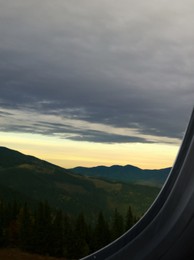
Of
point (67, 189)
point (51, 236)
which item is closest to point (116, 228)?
point (51, 236)

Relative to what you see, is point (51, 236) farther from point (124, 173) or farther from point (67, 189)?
point (124, 173)

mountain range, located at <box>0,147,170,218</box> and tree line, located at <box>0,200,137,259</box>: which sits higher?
mountain range, located at <box>0,147,170,218</box>

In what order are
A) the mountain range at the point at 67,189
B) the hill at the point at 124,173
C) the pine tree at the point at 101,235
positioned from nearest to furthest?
the pine tree at the point at 101,235 < the mountain range at the point at 67,189 < the hill at the point at 124,173

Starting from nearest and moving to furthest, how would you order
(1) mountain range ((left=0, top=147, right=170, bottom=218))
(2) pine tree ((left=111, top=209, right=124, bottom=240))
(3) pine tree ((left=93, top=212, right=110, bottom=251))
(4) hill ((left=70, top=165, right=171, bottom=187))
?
(3) pine tree ((left=93, top=212, right=110, bottom=251))
(2) pine tree ((left=111, top=209, right=124, bottom=240))
(1) mountain range ((left=0, top=147, right=170, bottom=218))
(4) hill ((left=70, top=165, right=171, bottom=187))

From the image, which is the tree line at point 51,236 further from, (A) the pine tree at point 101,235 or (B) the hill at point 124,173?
(B) the hill at point 124,173

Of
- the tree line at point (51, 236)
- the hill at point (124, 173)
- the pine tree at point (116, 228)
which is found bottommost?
the tree line at point (51, 236)

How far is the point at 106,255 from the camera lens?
1.11m

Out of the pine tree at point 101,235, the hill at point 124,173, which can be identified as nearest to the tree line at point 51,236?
the pine tree at point 101,235

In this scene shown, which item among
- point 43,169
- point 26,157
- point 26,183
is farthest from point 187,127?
point 26,157

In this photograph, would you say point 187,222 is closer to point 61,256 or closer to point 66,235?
point 66,235

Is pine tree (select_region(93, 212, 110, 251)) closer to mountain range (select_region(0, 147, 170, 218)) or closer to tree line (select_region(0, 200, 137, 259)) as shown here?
tree line (select_region(0, 200, 137, 259))

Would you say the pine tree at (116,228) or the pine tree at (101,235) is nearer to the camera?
the pine tree at (101,235)

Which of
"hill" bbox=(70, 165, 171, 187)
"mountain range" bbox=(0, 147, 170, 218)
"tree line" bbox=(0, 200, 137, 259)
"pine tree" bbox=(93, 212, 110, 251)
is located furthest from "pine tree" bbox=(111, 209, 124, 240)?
"hill" bbox=(70, 165, 171, 187)

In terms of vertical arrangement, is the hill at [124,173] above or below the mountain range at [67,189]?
above
